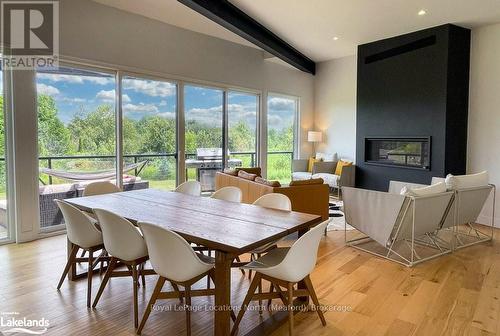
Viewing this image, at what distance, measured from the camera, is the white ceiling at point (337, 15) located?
4.73 metres

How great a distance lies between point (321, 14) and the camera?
17.3 feet

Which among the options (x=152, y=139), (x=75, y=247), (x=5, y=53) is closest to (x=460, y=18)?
(x=152, y=139)

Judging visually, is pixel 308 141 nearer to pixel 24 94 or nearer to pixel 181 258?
pixel 24 94

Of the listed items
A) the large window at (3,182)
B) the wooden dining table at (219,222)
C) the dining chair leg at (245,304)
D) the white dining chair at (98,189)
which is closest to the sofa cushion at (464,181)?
the wooden dining table at (219,222)

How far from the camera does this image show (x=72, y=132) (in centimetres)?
472

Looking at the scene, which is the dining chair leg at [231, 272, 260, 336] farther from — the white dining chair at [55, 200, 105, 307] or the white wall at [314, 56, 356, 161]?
the white wall at [314, 56, 356, 161]

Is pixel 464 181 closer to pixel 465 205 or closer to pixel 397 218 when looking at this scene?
pixel 465 205

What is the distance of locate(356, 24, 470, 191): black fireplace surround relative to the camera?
17.9 ft

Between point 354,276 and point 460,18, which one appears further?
point 460,18

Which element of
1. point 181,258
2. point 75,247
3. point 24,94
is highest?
point 24,94

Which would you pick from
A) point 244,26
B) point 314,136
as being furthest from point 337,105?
point 244,26

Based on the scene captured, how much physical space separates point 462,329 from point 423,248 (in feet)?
6.23

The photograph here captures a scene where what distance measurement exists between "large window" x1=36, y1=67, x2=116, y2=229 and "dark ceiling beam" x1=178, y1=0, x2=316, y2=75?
175 cm

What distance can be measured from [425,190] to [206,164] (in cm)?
405
